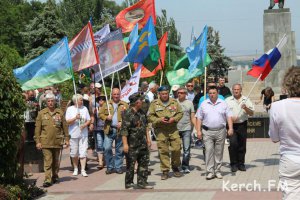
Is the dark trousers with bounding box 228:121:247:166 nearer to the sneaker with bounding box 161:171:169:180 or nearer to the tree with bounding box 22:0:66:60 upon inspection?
the sneaker with bounding box 161:171:169:180

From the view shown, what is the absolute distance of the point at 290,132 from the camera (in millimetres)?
5336

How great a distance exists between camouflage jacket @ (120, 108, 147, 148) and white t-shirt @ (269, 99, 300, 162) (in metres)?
5.08

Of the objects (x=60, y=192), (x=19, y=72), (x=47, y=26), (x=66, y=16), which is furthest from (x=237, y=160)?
(x=66, y=16)

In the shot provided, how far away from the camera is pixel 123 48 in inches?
556

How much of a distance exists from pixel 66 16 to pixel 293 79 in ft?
189

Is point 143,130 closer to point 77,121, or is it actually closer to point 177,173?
point 177,173

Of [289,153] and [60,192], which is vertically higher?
[289,153]

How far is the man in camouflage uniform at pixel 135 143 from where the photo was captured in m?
10.2

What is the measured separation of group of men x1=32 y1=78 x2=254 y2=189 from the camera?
10.3 metres

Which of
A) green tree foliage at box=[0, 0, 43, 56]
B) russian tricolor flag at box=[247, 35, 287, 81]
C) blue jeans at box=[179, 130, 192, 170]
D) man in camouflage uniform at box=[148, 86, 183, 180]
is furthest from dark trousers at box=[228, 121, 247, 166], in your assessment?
green tree foliage at box=[0, 0, 43, 56]

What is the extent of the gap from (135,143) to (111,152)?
239cm

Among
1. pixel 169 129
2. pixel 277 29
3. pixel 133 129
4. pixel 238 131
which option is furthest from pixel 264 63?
pixel 277 29


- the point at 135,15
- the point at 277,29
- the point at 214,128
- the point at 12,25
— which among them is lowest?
the point at 214,128

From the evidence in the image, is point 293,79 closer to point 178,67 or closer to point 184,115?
point 184,115
